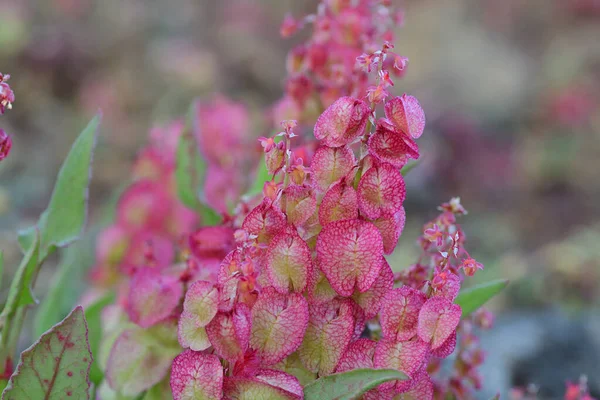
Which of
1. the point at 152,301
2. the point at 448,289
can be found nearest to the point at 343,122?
the point at 448,289

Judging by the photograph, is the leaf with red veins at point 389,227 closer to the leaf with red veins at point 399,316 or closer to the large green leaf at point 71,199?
the leaf with red veins at point 399,316

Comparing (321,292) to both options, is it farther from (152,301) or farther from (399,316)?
(152,301)

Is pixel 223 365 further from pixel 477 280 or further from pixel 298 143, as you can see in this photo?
pixel 477 280

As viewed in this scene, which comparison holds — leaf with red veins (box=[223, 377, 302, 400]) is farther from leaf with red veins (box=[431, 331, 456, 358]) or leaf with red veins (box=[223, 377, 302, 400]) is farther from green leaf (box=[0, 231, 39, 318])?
green leaf (box=[0, 231, 39, 318])

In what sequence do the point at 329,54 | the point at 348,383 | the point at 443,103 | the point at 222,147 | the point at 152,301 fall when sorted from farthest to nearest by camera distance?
the point at 443,103, the point at 222,147, the point at 329,54, the point at 152,301, the point at 348,383

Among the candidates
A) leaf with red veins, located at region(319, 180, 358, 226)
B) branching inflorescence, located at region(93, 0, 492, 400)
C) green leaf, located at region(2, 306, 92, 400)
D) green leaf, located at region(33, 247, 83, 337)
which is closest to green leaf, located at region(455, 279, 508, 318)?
branching inflorescence, located at region(93, 0, 492, 400)
